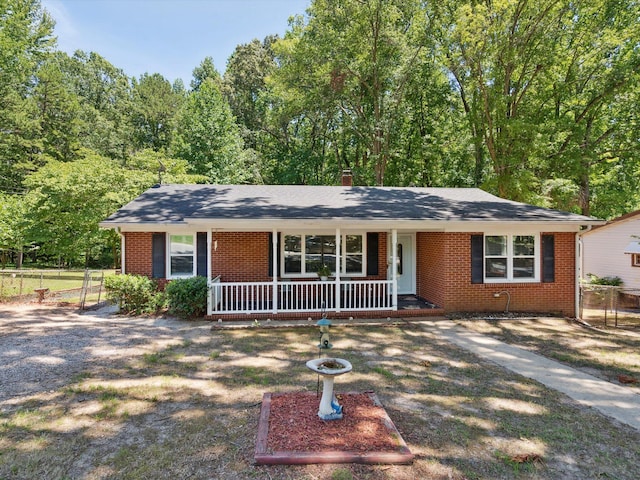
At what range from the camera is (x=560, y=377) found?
601 cm

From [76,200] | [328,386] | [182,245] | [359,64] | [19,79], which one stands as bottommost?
[328,386]

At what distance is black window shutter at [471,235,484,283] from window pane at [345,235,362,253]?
341 centimetres

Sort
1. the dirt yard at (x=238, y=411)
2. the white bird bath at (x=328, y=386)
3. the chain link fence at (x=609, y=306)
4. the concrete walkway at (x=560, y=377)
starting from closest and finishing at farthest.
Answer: the dirt yard at (x=238, y=411)
the white bird bath at (x=328, y=386)
the concrete walkway at (x=560, y=377)
the chain link fence at (x=609, y=306)

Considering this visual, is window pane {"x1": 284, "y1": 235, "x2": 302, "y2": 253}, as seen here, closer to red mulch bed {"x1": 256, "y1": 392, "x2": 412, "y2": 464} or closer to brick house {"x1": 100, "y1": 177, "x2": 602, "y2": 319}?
brick house {"x1": 100, "y1": 177, "x2": 602, "y2": 319}

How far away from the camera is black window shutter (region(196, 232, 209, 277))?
1114 centimetres

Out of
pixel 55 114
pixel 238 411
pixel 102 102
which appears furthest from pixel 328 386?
pixel 102 102

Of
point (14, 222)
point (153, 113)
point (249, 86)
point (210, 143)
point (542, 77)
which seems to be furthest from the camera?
point (153, 113)

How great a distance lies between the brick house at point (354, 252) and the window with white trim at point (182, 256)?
30 millimetres

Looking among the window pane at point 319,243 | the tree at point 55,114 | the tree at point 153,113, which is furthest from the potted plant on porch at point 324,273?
the tree at point 153,113

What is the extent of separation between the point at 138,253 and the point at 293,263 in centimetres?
462

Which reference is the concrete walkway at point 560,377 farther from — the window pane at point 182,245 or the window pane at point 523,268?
the window pane at point 182,245

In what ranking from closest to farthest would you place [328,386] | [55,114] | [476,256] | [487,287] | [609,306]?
[328,386] → [476,256] → [487,287] → [609,306] → [55,114]

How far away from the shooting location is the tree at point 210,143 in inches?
1007

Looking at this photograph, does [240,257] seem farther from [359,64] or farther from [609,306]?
[359,64]
